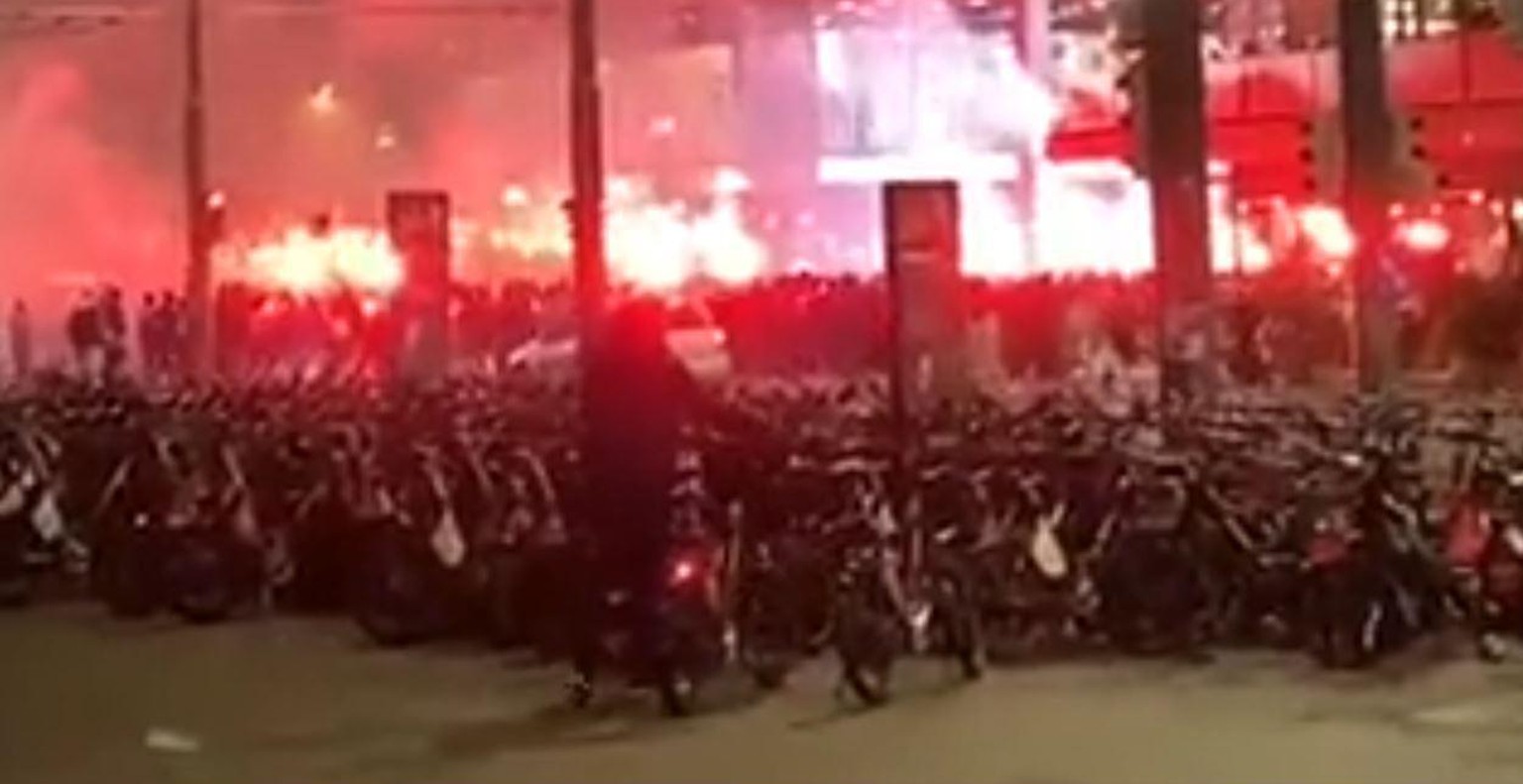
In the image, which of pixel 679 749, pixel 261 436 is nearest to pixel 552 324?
pixel 261 436

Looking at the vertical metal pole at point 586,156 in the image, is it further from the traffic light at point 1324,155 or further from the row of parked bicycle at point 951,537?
the traffic light at point 1324,155

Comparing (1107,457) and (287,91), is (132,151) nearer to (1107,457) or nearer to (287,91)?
(287,91)

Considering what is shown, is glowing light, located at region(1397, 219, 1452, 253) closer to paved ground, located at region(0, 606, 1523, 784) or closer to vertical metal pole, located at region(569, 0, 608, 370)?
vertical metal pole, located at region(569, 0, 608, 370)

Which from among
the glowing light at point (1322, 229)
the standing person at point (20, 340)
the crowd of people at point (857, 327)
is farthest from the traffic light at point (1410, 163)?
the standing person at point (20, 340)

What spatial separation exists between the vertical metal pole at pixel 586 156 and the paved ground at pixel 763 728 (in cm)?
568

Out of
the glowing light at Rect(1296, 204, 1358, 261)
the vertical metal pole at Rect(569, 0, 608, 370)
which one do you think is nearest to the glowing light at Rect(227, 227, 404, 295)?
the glowing light at Rect(1296, 204, 1358, 261)

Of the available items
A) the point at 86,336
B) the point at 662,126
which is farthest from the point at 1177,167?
the point at 662,126

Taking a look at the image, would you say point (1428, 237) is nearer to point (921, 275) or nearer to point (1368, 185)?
point (1368, 185)

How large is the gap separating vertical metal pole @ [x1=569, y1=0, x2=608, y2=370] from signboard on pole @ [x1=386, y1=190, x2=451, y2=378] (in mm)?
1428

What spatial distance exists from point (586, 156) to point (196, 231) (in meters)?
10.7

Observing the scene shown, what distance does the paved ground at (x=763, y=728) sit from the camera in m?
10.3

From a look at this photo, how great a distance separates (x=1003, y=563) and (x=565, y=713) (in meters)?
2.01

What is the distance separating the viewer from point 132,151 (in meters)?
55.2

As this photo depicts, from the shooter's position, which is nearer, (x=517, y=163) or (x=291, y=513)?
(x=291, y=513)
